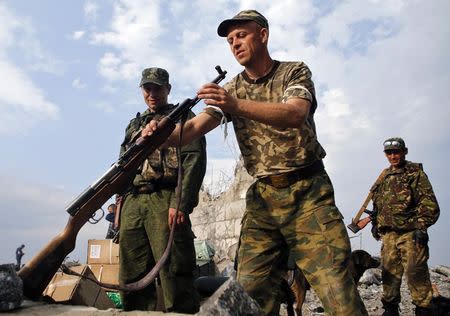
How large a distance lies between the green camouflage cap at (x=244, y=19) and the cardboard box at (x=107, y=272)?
13.6 ft

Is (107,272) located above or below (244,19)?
below

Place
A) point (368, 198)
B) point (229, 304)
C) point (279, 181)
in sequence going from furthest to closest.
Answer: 1. point (368, 198)
2. point (279, 181)
3. point (229, 304)

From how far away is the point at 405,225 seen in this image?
578 cm

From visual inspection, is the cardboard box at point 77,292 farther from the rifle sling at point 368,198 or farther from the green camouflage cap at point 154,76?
the rifle sling at point 368,198

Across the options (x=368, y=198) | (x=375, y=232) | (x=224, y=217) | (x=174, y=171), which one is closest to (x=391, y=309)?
(x=375, y=232)

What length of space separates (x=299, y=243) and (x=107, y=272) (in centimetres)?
405

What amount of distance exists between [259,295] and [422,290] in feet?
12.0

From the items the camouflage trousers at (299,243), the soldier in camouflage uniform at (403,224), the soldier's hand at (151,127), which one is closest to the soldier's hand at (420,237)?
the soldier in camouflage uniform at (403,224)

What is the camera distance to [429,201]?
18.5 ft

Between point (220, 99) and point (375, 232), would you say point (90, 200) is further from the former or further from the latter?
point (375, 232)

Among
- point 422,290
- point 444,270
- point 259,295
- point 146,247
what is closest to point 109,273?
point 146,247

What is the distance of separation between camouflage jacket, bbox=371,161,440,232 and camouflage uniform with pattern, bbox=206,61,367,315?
11.6 ft

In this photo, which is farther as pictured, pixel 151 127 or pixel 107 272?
pixel 107 272

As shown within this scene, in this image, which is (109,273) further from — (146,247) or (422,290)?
(422,290)
